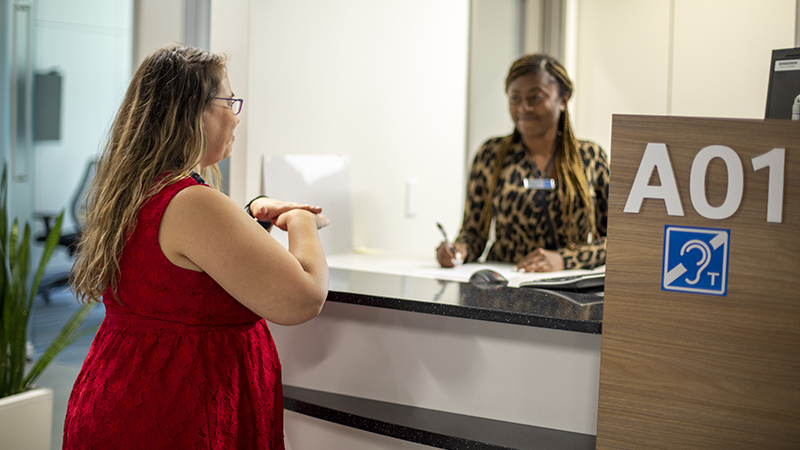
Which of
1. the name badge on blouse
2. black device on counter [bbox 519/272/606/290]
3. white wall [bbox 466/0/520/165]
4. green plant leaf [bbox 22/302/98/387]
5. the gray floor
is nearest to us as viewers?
black device on counter [bbox 519/272/606/290]

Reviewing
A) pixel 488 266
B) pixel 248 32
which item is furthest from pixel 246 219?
pixel 488 266

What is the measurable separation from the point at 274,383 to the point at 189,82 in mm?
660

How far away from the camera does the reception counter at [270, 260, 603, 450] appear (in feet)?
4.91

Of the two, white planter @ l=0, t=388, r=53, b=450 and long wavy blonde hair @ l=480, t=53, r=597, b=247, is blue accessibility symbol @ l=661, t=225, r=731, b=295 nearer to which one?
long wavy blonde hair @ l=480, t=53, r=597, b=247

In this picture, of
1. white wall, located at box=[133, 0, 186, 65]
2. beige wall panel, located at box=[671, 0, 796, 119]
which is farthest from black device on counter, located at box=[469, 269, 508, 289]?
beige wall panel, located at box=[671, 0, 796, 119]

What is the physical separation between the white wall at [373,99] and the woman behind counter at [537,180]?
1.60 feet

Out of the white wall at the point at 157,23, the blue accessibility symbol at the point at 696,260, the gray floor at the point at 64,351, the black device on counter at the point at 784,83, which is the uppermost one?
the white wall at the point at 157,23

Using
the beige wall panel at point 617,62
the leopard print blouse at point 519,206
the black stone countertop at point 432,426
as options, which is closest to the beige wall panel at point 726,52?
the beige wall panel at point 617,62

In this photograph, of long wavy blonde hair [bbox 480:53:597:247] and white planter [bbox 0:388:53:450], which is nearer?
white planter [bbox 0:388:53:450]

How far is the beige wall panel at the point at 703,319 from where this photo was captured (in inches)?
46.9

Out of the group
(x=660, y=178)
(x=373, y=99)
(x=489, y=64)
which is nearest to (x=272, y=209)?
(x=660, y=178)

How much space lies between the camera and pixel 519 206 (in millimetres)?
2650

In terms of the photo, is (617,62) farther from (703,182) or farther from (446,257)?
(703,182)

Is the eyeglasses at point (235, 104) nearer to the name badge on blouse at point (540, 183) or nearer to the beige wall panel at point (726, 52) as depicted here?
the name badge on blouse at point (540, 183)
